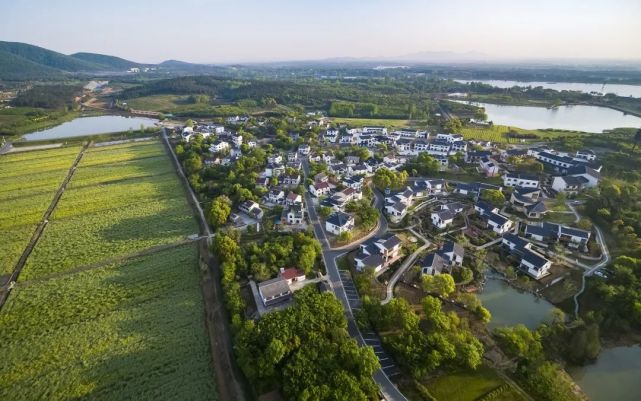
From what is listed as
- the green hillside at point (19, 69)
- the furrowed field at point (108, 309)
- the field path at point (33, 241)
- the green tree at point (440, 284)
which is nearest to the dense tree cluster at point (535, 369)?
the green tree at point (440, 284)

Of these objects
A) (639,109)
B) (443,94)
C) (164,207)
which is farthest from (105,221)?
(639,109)

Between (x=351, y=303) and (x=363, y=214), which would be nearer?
(x=351, y=303)

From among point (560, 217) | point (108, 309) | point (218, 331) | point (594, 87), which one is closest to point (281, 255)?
point (218, 331)

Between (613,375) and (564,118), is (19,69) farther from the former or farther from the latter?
(613,375)

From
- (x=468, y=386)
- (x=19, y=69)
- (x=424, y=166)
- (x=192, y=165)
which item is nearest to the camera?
(x=468, y=386)

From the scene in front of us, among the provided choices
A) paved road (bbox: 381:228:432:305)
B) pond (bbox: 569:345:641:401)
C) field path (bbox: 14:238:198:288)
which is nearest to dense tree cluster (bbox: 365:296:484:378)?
paved road (bbox: 381:228:432:305)

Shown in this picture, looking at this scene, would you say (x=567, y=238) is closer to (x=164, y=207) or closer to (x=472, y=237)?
(x=472, y=237)
